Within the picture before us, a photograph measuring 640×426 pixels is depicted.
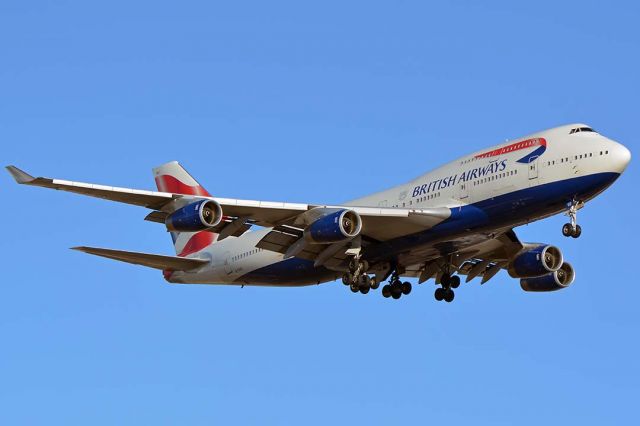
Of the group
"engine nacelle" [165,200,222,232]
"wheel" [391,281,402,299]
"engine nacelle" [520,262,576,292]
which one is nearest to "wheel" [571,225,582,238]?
"wheel" [391,281,402,299]

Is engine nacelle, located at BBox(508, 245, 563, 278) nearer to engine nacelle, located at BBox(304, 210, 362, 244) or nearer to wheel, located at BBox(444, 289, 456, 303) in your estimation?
wheel, located at BBox(444, 289, 456, 303)

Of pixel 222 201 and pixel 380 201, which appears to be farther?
pixel 380 201

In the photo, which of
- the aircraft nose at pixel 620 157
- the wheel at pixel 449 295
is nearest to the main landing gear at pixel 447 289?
the wheel at pixel 449 295

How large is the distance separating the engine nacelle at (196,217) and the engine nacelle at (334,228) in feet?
13.1

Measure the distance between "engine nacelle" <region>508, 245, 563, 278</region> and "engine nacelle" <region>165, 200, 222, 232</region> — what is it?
53.0 feet

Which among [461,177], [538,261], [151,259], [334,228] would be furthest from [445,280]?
[151,259]

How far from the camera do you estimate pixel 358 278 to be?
173 ft

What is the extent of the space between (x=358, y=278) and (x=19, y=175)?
1545cm

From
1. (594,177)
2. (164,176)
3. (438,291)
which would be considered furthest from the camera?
(164,176)

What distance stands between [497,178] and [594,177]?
3886mm

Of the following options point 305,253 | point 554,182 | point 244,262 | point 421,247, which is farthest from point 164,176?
point 554,182

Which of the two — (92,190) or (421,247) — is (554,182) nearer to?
(421,247)

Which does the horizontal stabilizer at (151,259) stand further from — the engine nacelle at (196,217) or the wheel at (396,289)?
the wheel at (396,289)

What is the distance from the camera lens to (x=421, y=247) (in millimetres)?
52156
